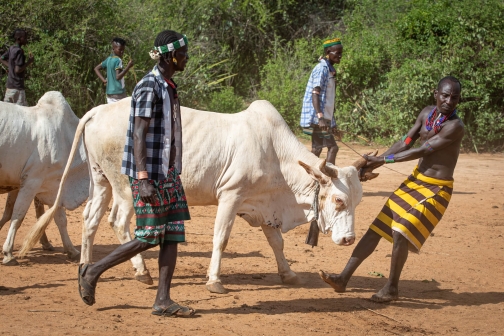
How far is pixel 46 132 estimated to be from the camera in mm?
7141

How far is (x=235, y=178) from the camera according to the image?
6.04m

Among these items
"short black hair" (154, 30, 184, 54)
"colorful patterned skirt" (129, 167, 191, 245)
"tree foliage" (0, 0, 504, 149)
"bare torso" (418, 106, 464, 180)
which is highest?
"tree foliage" (0, 0, 504, 149)

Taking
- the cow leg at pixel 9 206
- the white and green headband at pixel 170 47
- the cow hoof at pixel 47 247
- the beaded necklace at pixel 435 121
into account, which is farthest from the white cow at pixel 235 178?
the cow leg at pixel 9 206

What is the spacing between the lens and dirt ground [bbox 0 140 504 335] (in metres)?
4.99

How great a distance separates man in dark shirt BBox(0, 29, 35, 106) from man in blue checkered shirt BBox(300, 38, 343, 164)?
184 inches

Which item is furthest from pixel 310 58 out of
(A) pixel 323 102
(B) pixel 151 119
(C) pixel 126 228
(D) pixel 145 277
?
(B) pixel 151 119

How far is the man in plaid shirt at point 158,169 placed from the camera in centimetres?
482

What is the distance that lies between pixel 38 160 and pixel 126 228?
144 cm

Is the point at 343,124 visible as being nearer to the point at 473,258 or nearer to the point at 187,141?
the point at 473,258

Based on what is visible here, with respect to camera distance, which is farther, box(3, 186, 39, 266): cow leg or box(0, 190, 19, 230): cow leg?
box(0, 190, 19, 230): cow leg

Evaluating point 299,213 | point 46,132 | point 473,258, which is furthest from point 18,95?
point 473,258

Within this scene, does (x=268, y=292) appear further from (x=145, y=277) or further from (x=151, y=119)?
(x=151, y=119)

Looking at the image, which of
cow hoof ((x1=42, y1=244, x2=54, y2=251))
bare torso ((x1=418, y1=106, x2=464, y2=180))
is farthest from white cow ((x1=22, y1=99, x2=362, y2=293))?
cow hoof ((x1=42, y1=244, x2=54, y2=251))

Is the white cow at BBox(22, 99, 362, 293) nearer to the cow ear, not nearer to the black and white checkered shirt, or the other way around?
the cow ear
